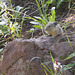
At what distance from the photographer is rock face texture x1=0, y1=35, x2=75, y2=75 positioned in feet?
10.1

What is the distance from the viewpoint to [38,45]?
133 inches

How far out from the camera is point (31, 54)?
3.29 m

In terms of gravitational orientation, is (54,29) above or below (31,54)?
above

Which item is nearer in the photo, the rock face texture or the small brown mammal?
the rock face texture

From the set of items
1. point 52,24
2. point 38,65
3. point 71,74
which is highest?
point 52,24

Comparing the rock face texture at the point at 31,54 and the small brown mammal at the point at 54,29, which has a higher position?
the small brown mammal at the point at 54,29

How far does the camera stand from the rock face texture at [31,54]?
308cm

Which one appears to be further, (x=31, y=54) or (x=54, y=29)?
(x=54, y=29)

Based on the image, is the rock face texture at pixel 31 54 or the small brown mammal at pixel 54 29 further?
the small brown mammal at pixel 54 29

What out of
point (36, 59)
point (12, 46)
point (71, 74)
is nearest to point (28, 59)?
point (36, 59)

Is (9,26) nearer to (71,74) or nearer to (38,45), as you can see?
(38,45)

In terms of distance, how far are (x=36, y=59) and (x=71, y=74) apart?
88 centimetres

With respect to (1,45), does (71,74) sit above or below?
below

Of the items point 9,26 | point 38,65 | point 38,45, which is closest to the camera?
point 38,65
